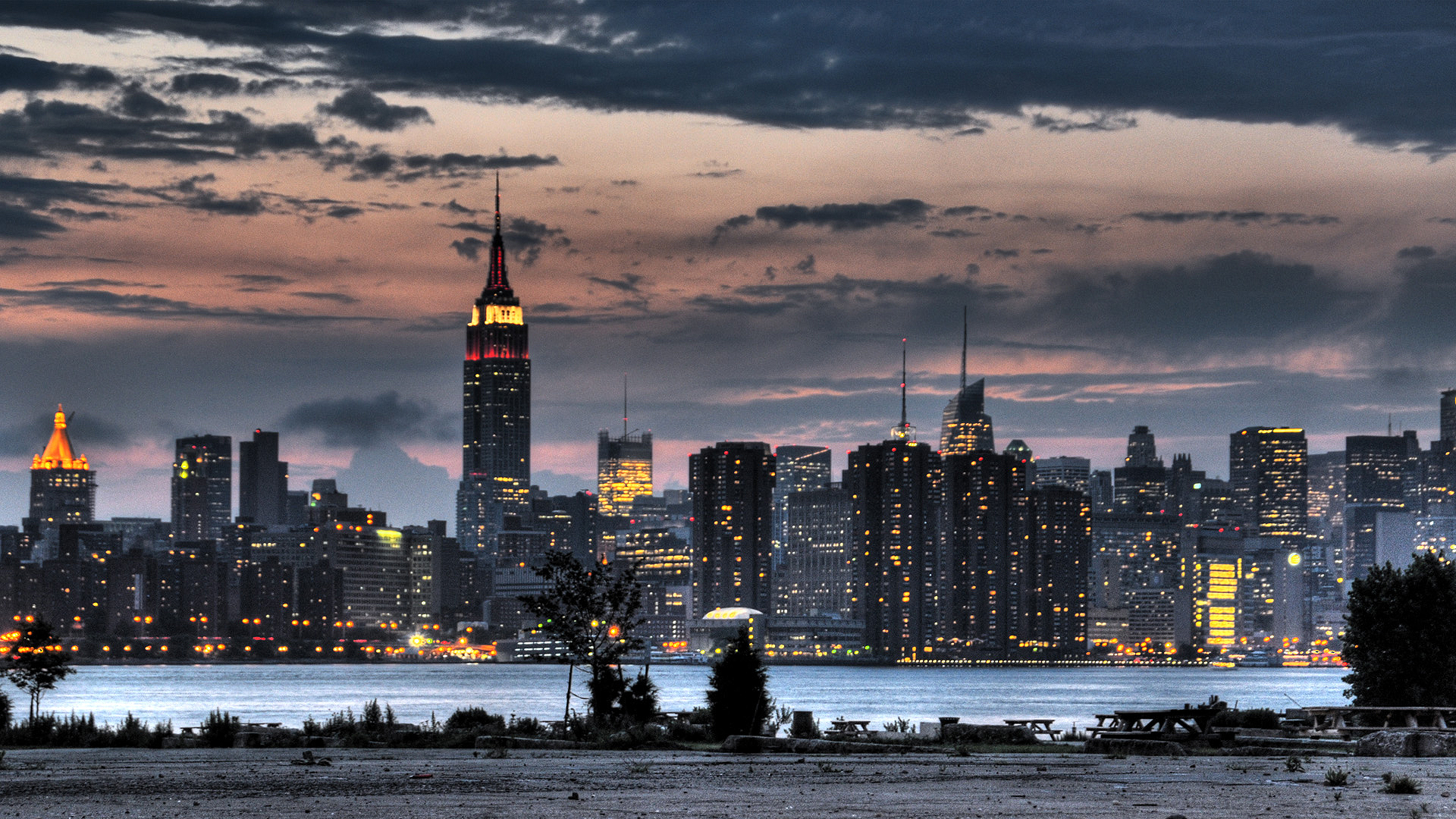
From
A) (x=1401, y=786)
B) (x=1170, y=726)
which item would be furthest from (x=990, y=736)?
(x=1401, y=786)

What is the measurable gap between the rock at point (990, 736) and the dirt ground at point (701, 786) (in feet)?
21.8

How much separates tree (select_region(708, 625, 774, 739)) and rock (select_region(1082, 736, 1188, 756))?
25.6ft

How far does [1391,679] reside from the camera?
6131cm

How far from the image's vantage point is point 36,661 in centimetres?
6194

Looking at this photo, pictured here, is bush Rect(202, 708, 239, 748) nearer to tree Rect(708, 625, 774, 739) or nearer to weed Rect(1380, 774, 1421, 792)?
tree Rect(708, 625, 774, 739)

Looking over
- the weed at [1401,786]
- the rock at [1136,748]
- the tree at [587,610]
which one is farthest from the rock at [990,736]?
the weed at [1401,786]

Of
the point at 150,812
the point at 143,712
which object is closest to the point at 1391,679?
the point at 150,812

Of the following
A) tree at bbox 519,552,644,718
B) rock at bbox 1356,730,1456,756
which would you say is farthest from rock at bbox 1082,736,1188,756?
tree at bbox 519,552,644,718

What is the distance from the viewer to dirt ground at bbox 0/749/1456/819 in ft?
73.0

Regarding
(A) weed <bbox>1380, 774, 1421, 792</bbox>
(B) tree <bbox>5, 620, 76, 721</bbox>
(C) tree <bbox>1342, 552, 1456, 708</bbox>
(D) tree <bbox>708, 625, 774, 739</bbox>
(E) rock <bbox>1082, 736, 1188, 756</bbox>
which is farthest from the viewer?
(B) tree <bbox>5, 620, 76, 721</bbox>

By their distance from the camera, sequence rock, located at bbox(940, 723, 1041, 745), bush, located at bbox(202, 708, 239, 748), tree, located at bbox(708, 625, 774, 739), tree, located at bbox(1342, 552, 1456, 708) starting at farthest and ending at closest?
tree, located at bbox(1342, 552, 1456, 708) → tree, located at bbox(708, 625, 774, 739) → rock, located at bbox(940, 723, 1041, 745) → bush, located at bbox(202, 708, 239, 748)

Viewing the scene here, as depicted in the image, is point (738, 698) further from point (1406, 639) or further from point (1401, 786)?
point (1406, 639)

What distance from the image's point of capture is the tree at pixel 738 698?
43000 mm

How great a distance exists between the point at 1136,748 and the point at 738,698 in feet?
31.8
